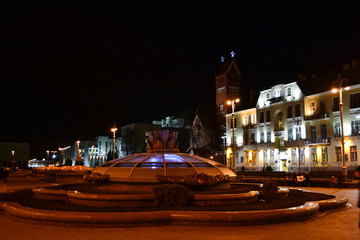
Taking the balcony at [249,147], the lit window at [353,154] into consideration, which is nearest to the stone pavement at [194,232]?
the lit window at [353,154]

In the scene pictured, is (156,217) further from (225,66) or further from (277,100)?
(225,66)

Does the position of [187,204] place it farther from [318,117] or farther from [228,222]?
[318,117]

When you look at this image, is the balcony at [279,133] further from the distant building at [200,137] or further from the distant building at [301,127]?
the distant building at [200,137]

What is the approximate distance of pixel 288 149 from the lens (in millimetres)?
49844

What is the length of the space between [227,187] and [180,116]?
250ft

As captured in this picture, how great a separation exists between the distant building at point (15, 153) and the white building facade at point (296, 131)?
104655 millimetres

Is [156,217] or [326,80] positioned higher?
[326,80]

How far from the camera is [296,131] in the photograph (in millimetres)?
49438

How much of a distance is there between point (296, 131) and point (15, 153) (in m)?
121

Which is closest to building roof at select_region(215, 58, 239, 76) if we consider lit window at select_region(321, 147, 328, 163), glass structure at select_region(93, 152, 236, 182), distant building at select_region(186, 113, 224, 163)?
distant building at select_region(186, 113, 224, 163)

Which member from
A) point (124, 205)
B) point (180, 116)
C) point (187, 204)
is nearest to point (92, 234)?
point (124, 205)

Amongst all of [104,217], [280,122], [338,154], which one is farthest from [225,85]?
[104,217]

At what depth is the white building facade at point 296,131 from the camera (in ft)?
139

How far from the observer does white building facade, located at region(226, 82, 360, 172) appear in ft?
139
